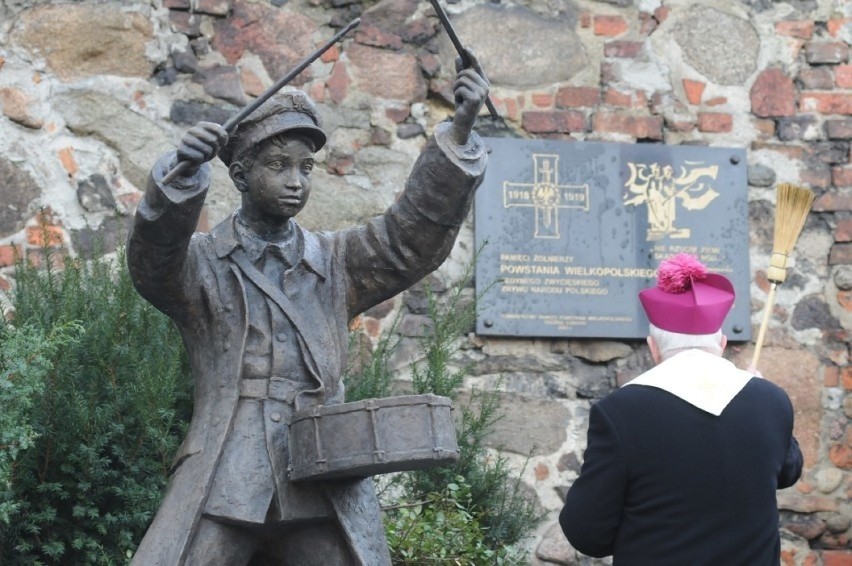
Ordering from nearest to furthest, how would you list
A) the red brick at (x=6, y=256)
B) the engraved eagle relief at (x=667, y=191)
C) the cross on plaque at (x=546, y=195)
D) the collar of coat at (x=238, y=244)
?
the collar of coat at (x=238, y=244) < the red brick at (x=6, y=256) < the cross on plaque at (x=546, y=195) < the engraved eagle relief at (x=667, y=191)

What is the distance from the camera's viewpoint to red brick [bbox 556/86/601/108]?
21.6 feet

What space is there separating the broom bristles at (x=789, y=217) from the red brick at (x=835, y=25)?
212 centimetres

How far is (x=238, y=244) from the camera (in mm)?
3668

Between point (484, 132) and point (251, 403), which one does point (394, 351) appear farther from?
point (251, 403)

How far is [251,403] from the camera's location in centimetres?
352

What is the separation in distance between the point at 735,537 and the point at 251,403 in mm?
1211

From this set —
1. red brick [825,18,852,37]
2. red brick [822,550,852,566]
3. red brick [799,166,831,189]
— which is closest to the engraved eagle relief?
red brick [799,166,831,189]

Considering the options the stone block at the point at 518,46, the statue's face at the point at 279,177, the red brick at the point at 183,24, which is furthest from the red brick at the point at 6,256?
the statue's face at the point at 279,177

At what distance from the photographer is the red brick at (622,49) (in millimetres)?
6656

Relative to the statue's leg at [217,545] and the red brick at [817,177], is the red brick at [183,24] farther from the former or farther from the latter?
the statue's leg at [217,545]

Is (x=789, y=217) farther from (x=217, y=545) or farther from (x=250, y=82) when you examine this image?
(x=250, y=82)

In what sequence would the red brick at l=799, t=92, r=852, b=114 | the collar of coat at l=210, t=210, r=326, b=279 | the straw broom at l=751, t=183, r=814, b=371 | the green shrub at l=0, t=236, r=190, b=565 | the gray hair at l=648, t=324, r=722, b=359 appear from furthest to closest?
1. the red brick at l=799, t=92, r=852, b=114
2. the straw broom at l=751, t=183, r=814, b=371
3. the green shrub at l=0, t=236, r=190, b=565
4. the gray hair at l=648, t=324, r=722, b=359
5. the collar of coat at l=210, t=210, r=326, b=279

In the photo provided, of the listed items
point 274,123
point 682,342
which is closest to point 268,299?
point 274,123

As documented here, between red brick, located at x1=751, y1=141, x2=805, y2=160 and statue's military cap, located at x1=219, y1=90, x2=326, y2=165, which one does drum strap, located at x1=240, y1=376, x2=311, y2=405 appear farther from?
red brick, located at x1=751, y1=141, x2=805, y2=160
